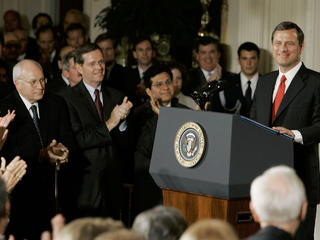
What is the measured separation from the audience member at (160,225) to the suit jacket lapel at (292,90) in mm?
2112

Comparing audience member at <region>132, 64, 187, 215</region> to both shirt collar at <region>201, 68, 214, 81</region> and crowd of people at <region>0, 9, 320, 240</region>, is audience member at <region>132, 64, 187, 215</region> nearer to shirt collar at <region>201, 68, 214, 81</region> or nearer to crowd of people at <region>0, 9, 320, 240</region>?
crowd of people at <region>0, 9, 320, 240</region>

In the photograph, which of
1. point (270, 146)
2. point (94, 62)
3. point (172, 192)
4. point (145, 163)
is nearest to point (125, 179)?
point (145, 163)

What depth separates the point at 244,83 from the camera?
7.85 m

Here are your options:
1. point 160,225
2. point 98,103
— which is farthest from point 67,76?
point 160,225

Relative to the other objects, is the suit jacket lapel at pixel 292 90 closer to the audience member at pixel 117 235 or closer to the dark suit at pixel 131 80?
the audience member at pixel 117 235

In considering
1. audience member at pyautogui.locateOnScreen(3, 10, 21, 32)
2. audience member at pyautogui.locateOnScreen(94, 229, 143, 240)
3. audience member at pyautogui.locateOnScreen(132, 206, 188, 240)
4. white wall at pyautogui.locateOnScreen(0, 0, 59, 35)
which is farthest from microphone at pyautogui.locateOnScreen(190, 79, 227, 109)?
white wall at pyautogui.locateOnScreen(0, 0, 59, 35)

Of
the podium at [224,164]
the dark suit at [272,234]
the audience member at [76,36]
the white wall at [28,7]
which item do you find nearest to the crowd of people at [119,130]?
the dark suit at [272,234]

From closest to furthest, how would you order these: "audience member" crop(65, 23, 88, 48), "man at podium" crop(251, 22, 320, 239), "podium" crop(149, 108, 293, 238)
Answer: "podium" crop(149, 108, 293, 238) < "man at podium" crop(251, 22, 320, 239) < "audience member" crop(65, 23, 88, 48)

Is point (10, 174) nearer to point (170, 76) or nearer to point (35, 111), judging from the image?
point (35, 111)

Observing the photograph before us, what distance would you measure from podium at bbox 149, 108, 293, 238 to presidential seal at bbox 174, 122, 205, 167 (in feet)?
0.08

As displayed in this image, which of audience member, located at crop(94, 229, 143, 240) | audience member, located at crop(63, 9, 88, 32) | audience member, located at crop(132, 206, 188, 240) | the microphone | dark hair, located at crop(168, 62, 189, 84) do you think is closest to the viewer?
audience member, located at crop(94, 229, 143, 240)

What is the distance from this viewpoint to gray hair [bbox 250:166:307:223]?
3.12 m

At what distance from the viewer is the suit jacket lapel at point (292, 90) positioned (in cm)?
507

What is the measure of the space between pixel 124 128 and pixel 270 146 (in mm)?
1977
